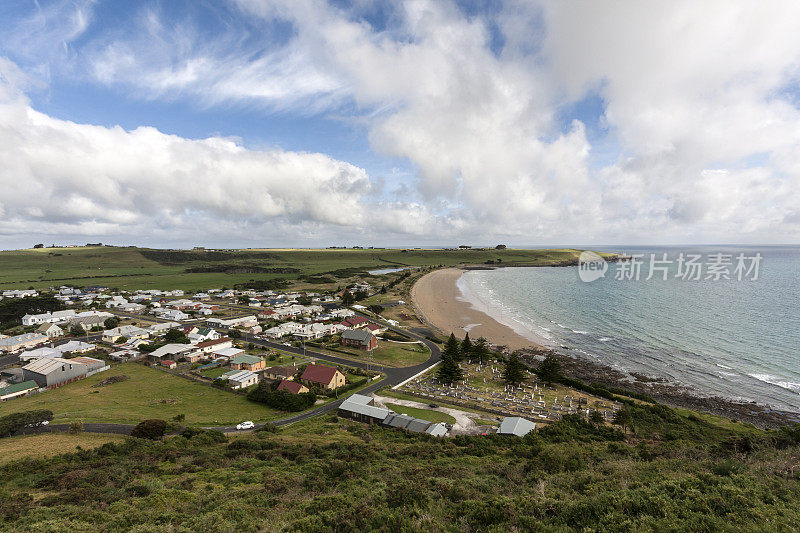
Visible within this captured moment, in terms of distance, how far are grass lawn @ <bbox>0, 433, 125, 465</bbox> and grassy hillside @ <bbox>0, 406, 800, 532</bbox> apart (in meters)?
2.17

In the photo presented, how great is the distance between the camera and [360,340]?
56.5m

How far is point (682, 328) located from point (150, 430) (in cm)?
8978

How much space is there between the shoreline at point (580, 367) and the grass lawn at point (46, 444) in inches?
2087

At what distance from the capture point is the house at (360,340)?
55844 mm

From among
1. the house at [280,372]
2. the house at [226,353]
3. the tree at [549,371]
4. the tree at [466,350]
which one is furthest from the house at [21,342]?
the tree at [549,371]

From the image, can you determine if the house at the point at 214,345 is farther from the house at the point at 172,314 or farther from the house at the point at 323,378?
the house at the point at 172,314

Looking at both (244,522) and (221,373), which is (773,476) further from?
(221,373)

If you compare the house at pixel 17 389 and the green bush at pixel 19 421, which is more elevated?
the green bush at pixel 19 421

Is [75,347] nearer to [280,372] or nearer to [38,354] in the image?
[38,354]

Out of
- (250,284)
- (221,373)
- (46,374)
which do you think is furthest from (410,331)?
(250,284)

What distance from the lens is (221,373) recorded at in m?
45.2

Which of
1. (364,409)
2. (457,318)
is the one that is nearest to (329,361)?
(364,409)

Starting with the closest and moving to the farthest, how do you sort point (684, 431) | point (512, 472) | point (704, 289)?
point (512, 472), point (684, 431), point (704, 289)

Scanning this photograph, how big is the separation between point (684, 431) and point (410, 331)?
45832 mm
